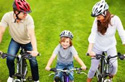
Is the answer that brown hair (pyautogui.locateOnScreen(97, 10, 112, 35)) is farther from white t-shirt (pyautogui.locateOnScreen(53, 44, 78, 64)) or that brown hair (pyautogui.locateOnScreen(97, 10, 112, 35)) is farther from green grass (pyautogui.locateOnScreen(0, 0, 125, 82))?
green grass (pyautogui.locateOnScreen(0, 0, 125, 82))

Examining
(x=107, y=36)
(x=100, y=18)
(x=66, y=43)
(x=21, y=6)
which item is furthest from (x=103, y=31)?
(x=21, y=6)

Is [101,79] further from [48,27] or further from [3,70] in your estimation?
[48,27]

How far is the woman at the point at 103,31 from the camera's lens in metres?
5.23

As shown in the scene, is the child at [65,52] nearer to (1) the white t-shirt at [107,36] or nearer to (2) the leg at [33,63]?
(1) the white t-shirt at [107,36]

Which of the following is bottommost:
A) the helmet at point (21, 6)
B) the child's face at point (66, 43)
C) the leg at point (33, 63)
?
the leg at point (33, 63)

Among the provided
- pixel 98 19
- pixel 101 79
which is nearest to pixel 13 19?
pixel 98 19

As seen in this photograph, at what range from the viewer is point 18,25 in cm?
555

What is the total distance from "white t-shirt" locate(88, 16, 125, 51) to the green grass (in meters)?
1.68

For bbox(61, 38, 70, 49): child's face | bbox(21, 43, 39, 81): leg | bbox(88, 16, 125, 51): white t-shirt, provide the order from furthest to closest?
bbox(21, 43, 39, 81): leg < bbox(61, 38, 70, 49): child's face < bbox(88, 16, 125, 51): white t-shirt

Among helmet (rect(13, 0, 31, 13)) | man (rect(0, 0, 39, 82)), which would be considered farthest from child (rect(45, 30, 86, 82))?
helmet (rect(13, 0, 31, 13))

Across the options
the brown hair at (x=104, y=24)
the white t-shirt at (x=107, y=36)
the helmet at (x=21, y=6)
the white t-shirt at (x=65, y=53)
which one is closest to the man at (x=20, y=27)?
the helmet at (x=21, y=6)

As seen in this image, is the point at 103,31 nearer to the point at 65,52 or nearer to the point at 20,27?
the point at 65,52

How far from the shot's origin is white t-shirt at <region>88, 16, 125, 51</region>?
5309mm

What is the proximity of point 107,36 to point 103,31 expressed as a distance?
18cm
